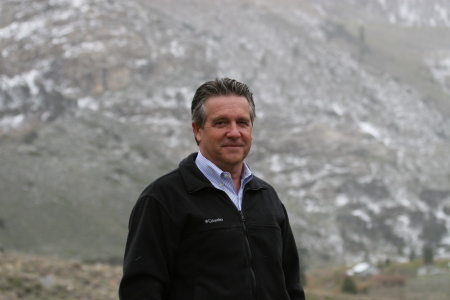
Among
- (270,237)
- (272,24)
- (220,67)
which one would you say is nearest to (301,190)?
(220,67)

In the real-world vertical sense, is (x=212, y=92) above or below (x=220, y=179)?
above

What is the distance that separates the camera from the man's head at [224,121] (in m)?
3.76

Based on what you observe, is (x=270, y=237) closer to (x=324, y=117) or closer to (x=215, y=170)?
(x=215, y=170)

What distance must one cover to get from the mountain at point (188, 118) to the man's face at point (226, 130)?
5590 centimetres

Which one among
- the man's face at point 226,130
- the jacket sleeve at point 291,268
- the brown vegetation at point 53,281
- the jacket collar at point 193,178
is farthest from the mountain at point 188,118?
the man's face at point 226,130

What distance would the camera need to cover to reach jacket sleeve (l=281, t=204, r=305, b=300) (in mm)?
4078

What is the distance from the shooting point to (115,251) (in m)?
60.4

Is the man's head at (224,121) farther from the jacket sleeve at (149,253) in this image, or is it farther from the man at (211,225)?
the jacket sleeve at (149,253)

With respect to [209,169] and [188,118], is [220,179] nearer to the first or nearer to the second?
[209,169]

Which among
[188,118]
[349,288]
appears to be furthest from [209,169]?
[188,118]

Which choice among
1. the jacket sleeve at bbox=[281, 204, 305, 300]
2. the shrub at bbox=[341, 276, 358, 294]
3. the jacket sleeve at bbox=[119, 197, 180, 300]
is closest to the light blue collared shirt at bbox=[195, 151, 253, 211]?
the jacket sleeve at bbox=[119, 197, 180, 300]

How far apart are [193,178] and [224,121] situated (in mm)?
393

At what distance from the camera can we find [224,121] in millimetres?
3801

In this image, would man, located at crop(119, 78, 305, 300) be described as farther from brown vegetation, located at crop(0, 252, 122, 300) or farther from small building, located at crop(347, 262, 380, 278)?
small building, located at crop(347, 262, 380, 278)
